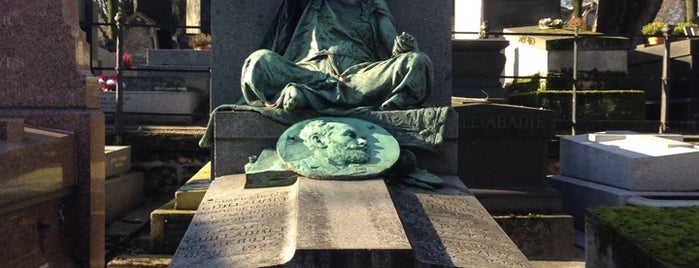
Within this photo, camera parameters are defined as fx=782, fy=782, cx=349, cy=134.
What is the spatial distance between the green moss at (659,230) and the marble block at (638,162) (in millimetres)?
1507

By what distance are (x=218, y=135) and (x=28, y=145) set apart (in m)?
1.15

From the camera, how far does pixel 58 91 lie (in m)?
4.86

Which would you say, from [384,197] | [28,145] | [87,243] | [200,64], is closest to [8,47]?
[28,145]

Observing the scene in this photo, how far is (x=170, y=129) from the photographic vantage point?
27.6 feet

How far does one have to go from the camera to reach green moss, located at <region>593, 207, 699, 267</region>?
360 centimetres

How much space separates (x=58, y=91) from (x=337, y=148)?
1.84 metres

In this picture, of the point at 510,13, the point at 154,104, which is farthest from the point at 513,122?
the point at 510,13

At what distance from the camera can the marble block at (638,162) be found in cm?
620

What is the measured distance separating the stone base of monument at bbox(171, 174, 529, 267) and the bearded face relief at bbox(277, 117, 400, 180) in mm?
119

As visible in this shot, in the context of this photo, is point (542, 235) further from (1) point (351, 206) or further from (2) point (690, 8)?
(2) point (690, 8)

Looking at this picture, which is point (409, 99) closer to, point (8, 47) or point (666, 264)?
point (666, 264)

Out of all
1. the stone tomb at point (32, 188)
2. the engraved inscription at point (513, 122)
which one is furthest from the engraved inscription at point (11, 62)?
the engraved inscription at point (513, 122)

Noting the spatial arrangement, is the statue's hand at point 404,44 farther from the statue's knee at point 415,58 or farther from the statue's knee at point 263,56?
the statue's knee at point 263,56

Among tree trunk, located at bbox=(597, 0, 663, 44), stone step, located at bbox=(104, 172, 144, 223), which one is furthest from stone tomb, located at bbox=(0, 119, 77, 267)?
tree trunk, located at bbox=(597, 0, 663, 44)
